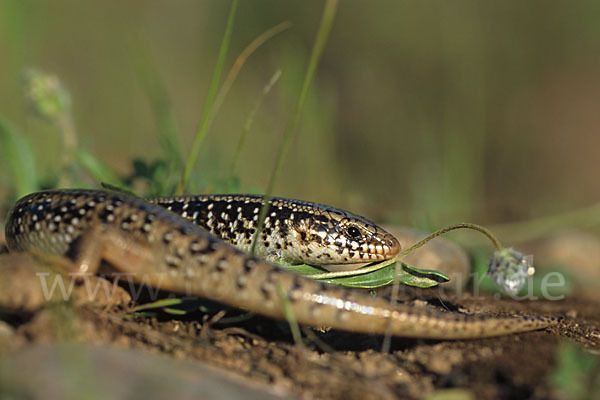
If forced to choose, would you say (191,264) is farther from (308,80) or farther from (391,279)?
(391,279)

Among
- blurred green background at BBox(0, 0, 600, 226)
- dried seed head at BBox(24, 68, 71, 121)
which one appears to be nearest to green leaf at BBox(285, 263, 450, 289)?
dried seed head at BBox(24, 68, 71, 121)

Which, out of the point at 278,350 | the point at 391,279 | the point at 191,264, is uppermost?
the point at 391,279

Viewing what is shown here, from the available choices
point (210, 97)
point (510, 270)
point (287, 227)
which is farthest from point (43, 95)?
point (510, 270)

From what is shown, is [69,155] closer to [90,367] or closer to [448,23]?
[90,367]

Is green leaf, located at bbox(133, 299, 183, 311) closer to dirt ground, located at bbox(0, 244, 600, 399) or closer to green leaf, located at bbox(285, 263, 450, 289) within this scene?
dirt ground, located at bbox(0, 244, 600, 399)

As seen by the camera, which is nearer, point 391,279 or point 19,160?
point 391,279

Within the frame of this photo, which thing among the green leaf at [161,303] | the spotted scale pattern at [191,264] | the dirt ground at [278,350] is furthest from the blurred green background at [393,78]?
the green leaf at [161,303]
